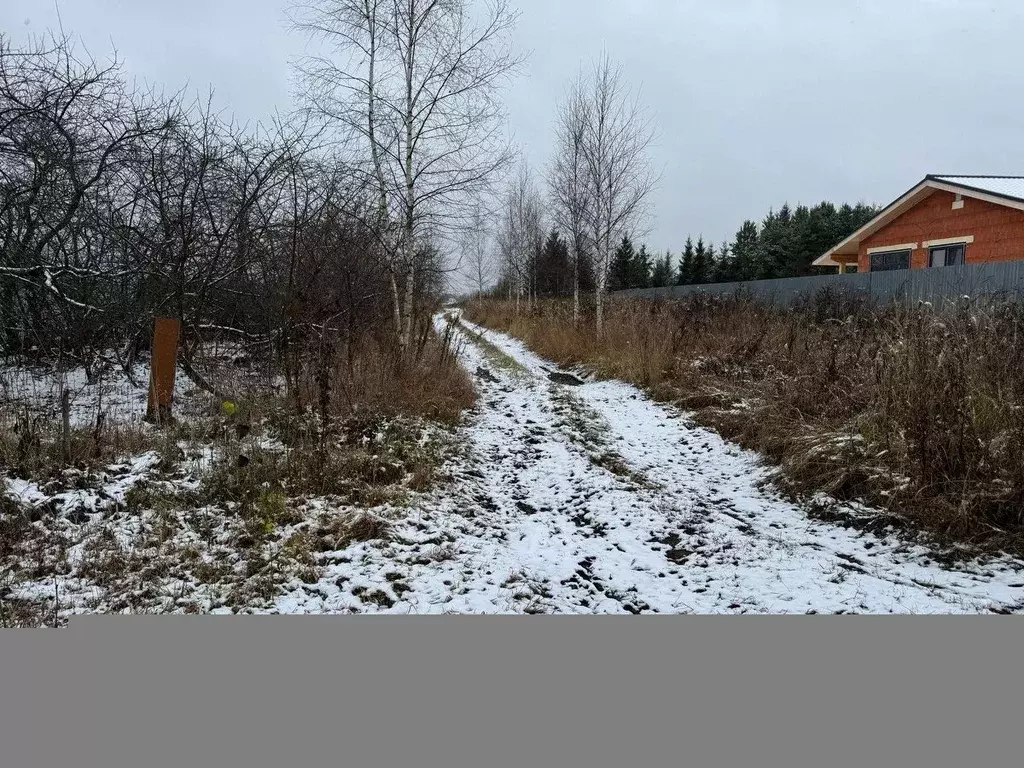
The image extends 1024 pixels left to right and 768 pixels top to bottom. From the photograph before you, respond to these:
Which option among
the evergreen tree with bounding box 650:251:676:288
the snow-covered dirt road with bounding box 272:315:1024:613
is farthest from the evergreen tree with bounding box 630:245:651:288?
the snow-covered dirt road with bounding box 272:315:1024:613

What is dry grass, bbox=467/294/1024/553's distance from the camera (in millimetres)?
3379

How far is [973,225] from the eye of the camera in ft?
24.7

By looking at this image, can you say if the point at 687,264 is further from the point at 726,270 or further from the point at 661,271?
the point at 726,270

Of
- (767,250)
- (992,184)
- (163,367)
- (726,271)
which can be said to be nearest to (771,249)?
(767,250)

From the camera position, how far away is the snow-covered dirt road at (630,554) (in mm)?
2809

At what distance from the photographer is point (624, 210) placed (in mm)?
14219

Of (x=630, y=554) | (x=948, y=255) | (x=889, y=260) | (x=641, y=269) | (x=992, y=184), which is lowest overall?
(x=630, y=554)

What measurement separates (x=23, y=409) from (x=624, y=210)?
13.3 metres

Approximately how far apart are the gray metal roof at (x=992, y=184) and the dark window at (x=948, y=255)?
1.77 metres

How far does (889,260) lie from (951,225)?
106 inches

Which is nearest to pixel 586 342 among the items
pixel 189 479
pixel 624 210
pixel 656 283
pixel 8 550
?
pixel 624 210

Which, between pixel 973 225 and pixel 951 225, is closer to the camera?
pixel 951 225

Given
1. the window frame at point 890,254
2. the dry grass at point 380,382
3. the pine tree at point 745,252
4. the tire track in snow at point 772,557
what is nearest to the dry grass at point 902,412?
the tire track in snow at point 772,557

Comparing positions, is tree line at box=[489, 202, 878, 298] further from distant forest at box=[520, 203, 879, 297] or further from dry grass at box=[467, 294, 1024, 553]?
dry grass at box=[467, 294, 1024, 553]
